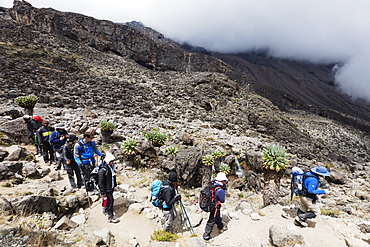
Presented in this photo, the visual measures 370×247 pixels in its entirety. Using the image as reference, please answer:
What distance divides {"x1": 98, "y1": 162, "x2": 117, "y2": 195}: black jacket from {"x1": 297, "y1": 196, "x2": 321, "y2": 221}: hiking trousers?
5732 mm

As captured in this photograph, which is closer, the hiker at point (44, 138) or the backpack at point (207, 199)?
the backpack at point (207, 199)

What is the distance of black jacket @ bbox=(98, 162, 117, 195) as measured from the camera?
14.9 feet

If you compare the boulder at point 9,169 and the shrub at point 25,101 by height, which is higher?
the shrub at point 25,101

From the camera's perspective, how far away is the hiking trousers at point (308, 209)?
5129mm

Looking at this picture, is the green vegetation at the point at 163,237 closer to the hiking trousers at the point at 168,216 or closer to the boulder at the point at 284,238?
the hiking trousers at the point at 168,216

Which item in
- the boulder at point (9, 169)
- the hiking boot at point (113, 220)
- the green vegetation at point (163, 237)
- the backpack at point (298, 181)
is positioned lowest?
the hiking boot at point (113, 220)

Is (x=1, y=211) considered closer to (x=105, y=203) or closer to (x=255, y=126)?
(x=105, y=203)

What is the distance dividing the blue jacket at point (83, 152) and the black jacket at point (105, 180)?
1.33 metres

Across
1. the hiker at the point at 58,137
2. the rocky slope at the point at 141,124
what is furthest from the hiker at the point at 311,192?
the hiker at the point at 58,137

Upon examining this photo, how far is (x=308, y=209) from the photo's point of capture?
5254 millimetres

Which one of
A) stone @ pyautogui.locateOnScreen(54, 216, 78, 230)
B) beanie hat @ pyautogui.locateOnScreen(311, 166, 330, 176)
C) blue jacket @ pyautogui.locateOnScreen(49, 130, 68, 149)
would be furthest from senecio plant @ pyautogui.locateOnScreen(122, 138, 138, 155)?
beanie hat @ pyautogui.locateOnScreen(311, 166, 330, 176)

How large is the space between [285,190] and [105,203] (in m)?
11.2

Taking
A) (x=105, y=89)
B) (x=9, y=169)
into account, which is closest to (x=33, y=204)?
(x=9, y=169)

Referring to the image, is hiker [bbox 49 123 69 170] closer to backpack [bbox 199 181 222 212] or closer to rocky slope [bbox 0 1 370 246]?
rocky slope [bbox 0 1 370 246]
